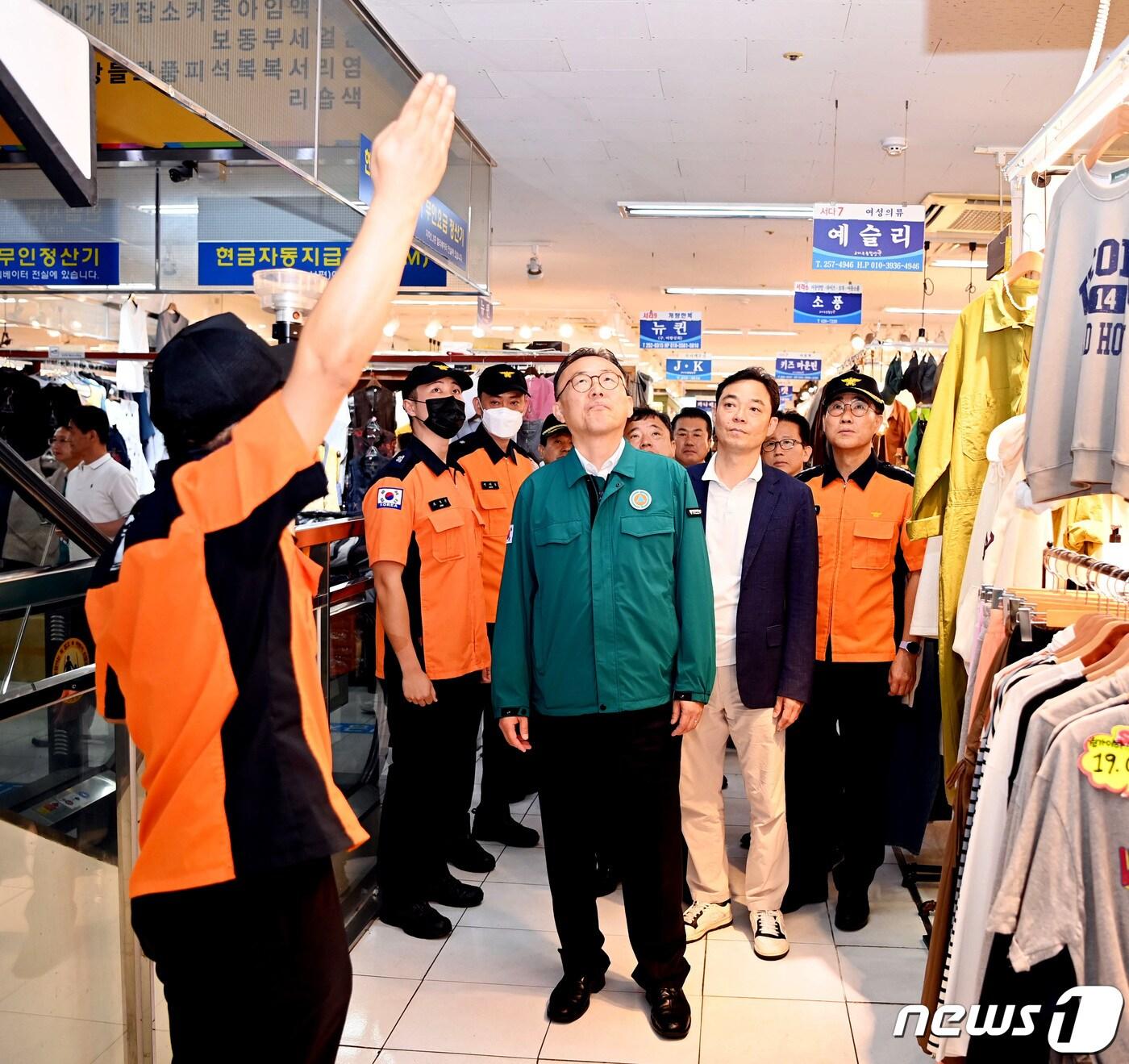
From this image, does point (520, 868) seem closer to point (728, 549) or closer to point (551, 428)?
point (728, 549)

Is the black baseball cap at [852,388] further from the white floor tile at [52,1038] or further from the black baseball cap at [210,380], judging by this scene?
the white floor tile at [52,1038]

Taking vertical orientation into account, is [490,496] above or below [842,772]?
above

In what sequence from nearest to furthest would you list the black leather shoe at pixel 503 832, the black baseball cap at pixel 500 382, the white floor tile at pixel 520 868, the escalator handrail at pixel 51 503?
the escalator handrail at pixel 51 503, the white floor tile at pixel 520 868, the black leather shoe at pixel 503 832, the black baseball cap at pixel 500 382

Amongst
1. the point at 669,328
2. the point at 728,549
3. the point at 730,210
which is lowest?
the point at 728,549

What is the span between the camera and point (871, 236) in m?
7.73

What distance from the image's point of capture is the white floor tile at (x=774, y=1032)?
2840mm

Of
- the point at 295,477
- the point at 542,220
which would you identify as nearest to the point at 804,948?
the point at 295,477

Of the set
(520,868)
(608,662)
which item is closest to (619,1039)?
(608,662)

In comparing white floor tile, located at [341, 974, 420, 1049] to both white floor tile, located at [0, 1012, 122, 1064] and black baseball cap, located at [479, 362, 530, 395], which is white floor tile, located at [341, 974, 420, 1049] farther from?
black baseball cap, located at [479, 362, 530, 395]

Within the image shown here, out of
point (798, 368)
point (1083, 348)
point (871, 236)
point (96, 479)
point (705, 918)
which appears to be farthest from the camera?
point (798, 368)

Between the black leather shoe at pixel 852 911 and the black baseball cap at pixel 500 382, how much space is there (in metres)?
2.51

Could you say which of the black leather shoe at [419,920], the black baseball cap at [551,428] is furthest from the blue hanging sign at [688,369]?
the black leather shoe at [419,920]

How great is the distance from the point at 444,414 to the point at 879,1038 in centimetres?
243

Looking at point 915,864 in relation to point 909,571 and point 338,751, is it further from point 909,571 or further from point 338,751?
point 338,751
